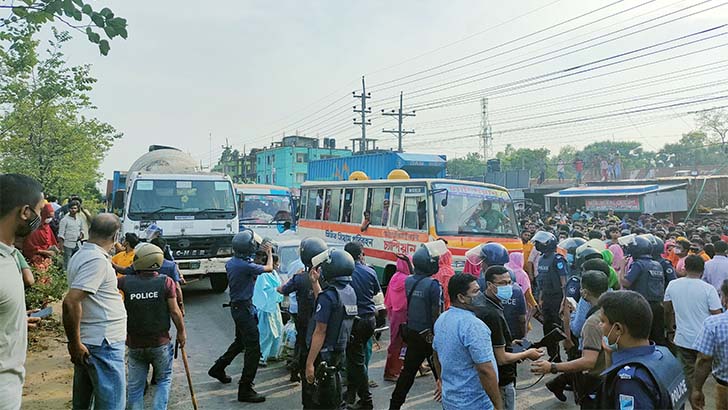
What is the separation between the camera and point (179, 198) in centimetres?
1060

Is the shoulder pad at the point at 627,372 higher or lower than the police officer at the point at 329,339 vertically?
higher

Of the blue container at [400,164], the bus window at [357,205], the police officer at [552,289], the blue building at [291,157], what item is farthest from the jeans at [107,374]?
the blue building at [291,157]

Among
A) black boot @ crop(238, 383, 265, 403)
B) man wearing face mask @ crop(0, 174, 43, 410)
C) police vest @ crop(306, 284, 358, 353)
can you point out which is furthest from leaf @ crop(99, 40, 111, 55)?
black boot @ crop(238, 383, 265, 403)

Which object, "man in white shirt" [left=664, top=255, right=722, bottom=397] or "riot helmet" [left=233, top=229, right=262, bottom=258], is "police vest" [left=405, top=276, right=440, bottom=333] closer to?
"riot helmet" [left=233, top=229, right=262, bottom=258]

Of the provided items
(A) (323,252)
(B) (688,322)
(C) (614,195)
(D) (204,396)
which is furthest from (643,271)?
(C) (614,195)

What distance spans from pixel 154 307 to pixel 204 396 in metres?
1.97

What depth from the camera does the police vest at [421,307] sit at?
498cm

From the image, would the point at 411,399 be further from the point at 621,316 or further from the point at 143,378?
the point at 621,316

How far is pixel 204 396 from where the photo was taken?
19.2 ft

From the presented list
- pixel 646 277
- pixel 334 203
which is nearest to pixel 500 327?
pixel 646 277

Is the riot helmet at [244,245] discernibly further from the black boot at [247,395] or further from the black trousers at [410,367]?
the black trousers at [410,367]

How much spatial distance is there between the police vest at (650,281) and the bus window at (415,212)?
3872 millimetres

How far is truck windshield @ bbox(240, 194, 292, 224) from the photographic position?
13844 mm

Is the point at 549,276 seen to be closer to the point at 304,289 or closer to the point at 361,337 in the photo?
the point at 361,337
